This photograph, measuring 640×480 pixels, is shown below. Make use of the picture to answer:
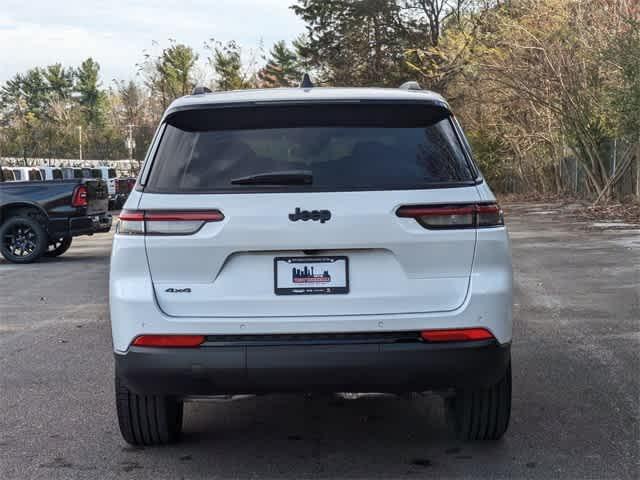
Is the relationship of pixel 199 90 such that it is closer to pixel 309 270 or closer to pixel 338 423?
pixel 309 270

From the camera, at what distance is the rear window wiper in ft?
14.2

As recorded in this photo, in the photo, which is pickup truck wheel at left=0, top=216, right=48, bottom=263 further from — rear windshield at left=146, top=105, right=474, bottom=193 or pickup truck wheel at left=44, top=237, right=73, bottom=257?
rear windshield at left=146, top=105, right=474, bottom=193

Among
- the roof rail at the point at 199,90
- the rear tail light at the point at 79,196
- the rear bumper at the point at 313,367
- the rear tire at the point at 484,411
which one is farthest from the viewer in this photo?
the rear tail light at the point at 79,196

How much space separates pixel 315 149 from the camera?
14.6 ft

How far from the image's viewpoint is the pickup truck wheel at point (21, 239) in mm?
16031

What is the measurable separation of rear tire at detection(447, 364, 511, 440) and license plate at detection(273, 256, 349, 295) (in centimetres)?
100

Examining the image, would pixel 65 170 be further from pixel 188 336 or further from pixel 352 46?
pixel 188 336

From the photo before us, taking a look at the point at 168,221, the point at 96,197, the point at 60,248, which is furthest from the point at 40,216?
the point at 168,221

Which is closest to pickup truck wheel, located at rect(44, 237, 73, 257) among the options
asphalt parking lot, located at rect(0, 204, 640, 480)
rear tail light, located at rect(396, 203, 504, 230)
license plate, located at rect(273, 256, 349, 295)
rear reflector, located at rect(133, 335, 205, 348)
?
asphalt parking lot, located at rect(0, 204, 640, 480)

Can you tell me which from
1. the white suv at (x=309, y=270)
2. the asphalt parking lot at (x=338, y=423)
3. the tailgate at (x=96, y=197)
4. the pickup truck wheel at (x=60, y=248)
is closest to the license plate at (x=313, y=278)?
the white suv at (x=309, y=270)

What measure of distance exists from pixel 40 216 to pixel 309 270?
510 inches

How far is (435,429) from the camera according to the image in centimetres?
532

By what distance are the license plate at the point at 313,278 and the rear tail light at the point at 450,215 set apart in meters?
0.39

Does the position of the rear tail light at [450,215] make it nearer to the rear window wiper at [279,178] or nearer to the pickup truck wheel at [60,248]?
the rear window wiper at [279,178]
